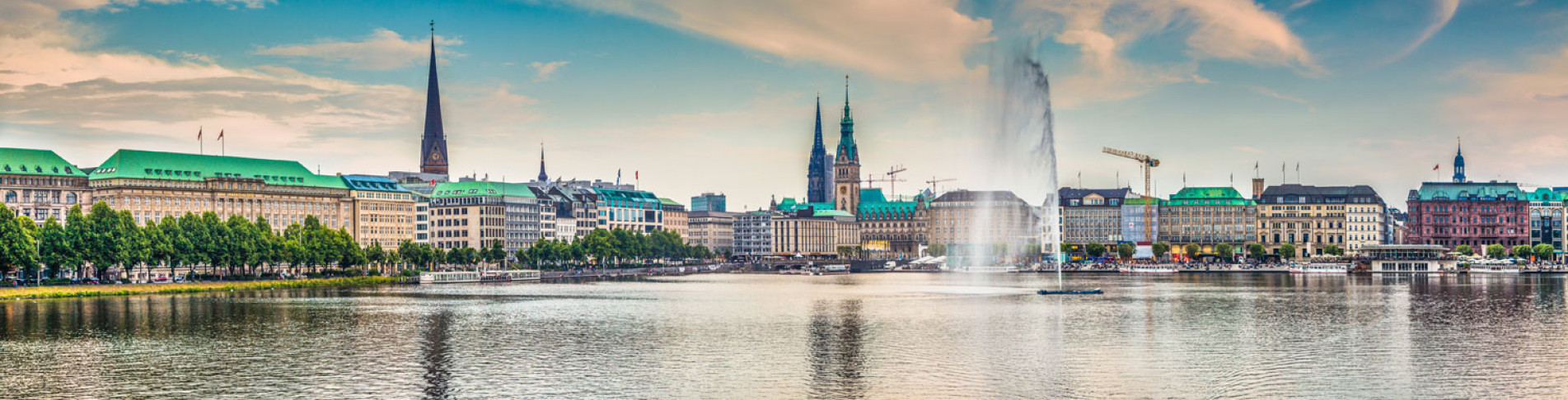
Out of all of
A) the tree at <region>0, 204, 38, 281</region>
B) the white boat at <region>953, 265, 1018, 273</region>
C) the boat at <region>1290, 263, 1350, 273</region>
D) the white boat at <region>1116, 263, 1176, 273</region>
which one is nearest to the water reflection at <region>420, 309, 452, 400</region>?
the tree at <region>0, 204, 38, 281</region>

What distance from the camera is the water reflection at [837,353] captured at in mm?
52000

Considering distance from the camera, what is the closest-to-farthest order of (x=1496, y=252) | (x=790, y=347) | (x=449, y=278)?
(x=790, y=347) → (x=449, y=278) → (x=1496, y=252)

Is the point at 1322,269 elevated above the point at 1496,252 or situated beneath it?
situated beneath

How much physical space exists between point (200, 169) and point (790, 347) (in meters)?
118

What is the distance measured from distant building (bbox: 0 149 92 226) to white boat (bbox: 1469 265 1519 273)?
517 ft

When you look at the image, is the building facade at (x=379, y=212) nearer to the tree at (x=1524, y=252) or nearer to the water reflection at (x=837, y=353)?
the water reflection at (x=837, y=353)

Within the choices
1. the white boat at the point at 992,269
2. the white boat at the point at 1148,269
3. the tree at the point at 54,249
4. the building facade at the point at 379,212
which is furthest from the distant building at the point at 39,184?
the white boat at the point at 1148,269

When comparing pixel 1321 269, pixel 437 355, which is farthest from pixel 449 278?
pixel 1321 269

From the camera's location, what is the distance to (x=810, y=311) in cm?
9306

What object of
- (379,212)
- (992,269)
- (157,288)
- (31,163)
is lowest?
(992,269)

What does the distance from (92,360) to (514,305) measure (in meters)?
41.8

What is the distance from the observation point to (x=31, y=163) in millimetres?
142875

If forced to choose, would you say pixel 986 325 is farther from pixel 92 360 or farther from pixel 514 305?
pixel 92 360

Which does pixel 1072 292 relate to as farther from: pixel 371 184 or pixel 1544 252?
pixel 371 184
